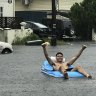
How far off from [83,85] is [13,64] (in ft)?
27.4

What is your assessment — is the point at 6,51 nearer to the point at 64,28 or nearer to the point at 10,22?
the point at 10,22

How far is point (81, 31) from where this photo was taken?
161ft

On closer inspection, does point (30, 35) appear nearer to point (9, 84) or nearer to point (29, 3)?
point (29, 3)

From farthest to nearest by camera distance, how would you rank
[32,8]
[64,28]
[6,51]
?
1. [32,8]
2. [64,28]
3. [6,51]

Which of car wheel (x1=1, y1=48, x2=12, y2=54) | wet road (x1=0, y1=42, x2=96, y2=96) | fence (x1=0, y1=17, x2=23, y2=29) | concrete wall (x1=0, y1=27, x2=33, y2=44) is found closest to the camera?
wet road (x1=0, y1=42, x2=96, y2=96)

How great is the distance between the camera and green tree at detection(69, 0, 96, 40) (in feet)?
158

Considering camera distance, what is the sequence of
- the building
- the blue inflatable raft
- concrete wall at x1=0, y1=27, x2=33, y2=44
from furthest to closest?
the building < concrete wall at x1=0, y1=27, x2=33, y2=44 < the blue inflatable raft

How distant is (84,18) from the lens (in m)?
48.3

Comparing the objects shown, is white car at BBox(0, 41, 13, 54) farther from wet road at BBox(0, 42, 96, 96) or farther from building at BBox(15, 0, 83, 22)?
building at BBox(15, 0, 83, 22)

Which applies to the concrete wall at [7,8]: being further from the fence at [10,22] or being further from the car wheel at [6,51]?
the car wheel at [6,51]

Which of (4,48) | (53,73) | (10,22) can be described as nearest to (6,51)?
(4,48)

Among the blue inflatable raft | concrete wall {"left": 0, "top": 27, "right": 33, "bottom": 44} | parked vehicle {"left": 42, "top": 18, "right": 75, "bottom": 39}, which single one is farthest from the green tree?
the blue inflatable raft

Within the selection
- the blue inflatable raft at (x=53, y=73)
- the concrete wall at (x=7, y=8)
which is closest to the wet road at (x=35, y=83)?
the blue inflatable raft at (x=53, y=73)

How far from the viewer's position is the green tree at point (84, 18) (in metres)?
48.2
